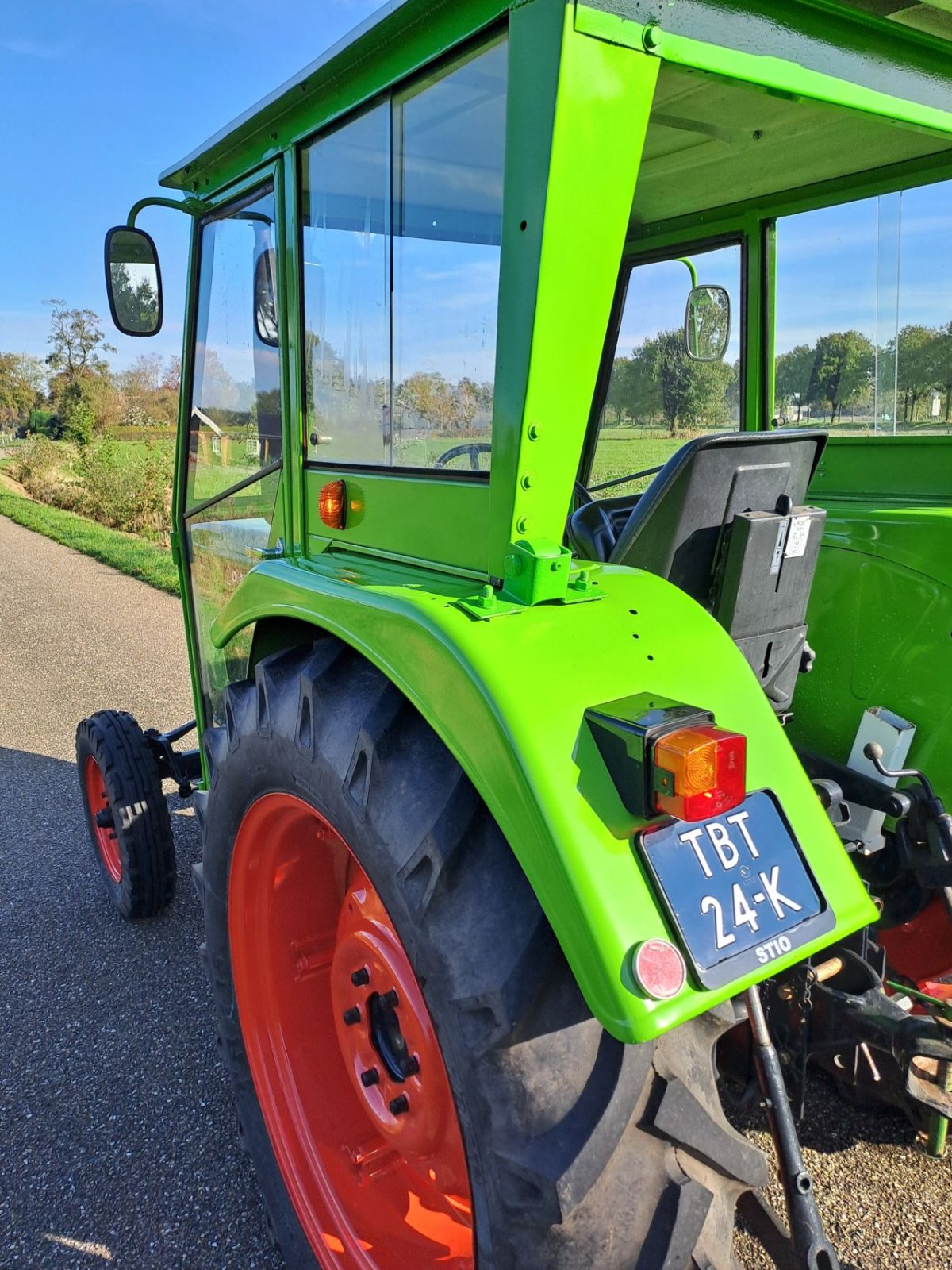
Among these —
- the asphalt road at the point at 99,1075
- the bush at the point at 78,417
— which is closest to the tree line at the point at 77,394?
the bush at the point at 78,417

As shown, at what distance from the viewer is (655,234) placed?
3.04 m

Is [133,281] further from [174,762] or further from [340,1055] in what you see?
[340,1055]

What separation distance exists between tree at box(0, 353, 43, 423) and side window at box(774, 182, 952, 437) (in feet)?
128

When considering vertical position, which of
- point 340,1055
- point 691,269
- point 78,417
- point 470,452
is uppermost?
point 78,417

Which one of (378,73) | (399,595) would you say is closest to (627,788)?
(399,595)

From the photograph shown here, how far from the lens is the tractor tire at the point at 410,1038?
115 centimetres

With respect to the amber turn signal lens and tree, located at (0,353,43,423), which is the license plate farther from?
tree, located at (0,353,43,423)

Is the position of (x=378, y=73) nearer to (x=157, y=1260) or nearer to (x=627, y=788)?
(x=627, y=788)

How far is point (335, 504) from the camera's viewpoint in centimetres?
196

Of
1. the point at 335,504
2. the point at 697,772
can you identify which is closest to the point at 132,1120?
the point at 335,504

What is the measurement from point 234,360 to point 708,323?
1.48m

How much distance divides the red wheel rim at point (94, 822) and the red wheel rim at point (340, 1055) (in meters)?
1.52

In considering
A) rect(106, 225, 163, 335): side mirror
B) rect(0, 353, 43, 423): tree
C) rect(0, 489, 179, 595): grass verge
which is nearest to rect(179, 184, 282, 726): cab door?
rect(106, 225, 163, 335): side mirror

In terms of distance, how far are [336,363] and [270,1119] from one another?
1.64 metres
